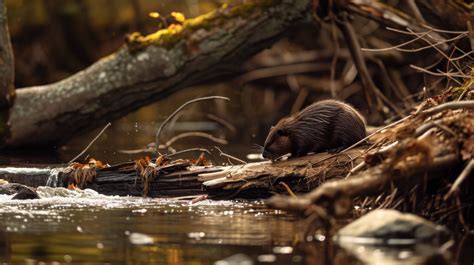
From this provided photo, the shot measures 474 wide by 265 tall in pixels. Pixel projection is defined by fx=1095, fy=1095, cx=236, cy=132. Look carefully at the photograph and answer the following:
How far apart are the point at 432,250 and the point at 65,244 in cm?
178

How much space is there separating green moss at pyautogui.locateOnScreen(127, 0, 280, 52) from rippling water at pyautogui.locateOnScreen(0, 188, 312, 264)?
368 cm

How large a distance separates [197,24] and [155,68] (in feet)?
2.05

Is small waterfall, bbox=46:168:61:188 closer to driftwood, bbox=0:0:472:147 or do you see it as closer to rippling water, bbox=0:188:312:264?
rippling water, bbox=0:188:312:264

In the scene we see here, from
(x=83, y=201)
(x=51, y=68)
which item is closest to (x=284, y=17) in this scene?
(x=83, y=201)

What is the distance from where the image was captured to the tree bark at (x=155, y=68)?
1108 cm

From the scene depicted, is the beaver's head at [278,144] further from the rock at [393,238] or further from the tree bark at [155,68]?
the tree bark at [155,68]

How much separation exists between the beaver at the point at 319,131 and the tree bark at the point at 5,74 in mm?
3669

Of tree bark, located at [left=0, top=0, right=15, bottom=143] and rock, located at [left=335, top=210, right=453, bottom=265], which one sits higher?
tree bark, located at [left=0, top=0, right=15, bottom=143]

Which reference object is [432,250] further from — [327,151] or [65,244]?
[327,151]

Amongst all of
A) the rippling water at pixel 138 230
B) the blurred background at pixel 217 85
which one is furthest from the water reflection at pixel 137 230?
the blurred background at pixel 217 85

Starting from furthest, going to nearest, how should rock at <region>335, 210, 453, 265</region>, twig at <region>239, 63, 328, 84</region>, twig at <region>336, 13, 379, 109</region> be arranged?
twig at <region>239, 63, 328, 84</region> < twig at <region>336, 13, 379, 109</region> < rock at <region>335, 210, 453, 265</region>

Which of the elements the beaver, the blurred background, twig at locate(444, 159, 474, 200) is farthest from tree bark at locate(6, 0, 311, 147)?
twig at locate(444, 159, 474, 200)

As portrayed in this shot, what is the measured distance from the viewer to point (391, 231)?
5359mm

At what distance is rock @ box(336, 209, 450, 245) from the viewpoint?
5352mm
